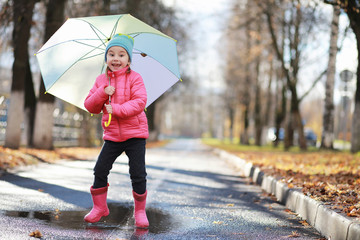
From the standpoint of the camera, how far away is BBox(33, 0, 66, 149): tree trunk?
14.5 m

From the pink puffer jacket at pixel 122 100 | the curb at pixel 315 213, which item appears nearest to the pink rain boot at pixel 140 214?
the pink puffer jacket at pixel 122 100

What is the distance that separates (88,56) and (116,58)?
3.37 ft

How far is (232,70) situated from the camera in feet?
118

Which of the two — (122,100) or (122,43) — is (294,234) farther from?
(122,43)

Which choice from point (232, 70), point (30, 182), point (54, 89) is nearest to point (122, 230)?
point (54, 89)

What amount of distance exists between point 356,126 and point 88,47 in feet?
43.0

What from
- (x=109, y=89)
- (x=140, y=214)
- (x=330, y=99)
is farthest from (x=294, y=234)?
(x=330, y=99)

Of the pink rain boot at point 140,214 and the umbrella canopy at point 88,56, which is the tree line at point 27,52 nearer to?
the umbrella canopy at point 88,56

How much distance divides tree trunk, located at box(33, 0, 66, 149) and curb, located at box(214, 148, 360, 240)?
8.19 metres

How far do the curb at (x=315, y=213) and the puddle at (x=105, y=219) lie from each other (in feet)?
4.98

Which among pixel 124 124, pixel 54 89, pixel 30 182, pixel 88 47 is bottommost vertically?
pixel 30 182

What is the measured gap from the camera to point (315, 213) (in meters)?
5.10

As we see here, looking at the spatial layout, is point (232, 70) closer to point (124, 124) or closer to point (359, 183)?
point (359, 183)

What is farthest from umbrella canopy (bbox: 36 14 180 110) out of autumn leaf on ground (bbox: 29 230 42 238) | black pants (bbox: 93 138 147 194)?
autumn leaf on ground (bbox: 29 230 42 238)
